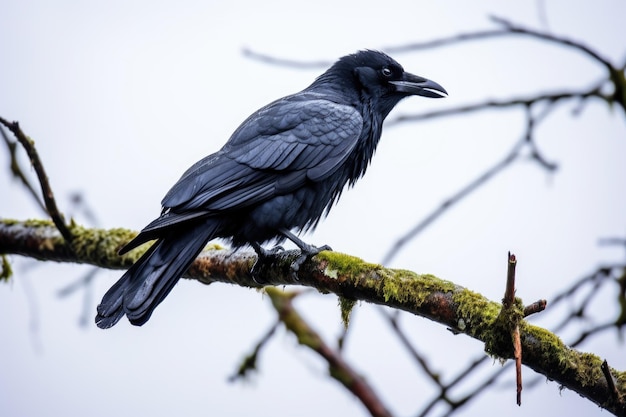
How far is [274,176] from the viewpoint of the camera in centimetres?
502

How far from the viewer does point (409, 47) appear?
4.73 m

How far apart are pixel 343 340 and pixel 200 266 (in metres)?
1.22

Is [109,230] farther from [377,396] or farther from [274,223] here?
[377,396]

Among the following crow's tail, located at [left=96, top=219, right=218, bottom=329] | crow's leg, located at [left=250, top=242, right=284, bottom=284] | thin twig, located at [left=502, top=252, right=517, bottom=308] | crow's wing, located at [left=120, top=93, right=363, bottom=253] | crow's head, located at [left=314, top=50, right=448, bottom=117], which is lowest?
crow's tail, located at [left=96, top=219, right=218, bottom=329]

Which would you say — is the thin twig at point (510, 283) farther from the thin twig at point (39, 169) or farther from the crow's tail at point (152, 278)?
the thin twig at point (39, 169)

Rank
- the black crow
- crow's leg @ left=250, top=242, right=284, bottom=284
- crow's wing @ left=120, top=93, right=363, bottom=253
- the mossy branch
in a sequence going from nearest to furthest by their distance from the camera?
the mossy branch < the black crow < crow's wing @ left=120, top=93, right=363, bottom=253 < crow's leg @ left=250, top=242, right=284, bottom=284

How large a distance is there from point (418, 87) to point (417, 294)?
8.80 ft

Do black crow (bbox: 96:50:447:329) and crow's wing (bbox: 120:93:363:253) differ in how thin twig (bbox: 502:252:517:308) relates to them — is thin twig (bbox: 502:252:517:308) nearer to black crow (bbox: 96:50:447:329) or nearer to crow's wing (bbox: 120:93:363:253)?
black crow (bbox: 96:50:447:329)

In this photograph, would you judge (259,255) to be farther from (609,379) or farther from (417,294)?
(609,379)

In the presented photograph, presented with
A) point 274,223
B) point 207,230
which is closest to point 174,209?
point 207,230

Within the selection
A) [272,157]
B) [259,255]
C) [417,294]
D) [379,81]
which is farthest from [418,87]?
[417,294]

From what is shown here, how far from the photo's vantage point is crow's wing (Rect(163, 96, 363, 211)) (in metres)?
4.70

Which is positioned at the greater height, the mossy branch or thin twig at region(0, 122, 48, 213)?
the mossy branch

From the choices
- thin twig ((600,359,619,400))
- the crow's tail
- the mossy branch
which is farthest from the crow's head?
thin twig ((600,359,619,400))
